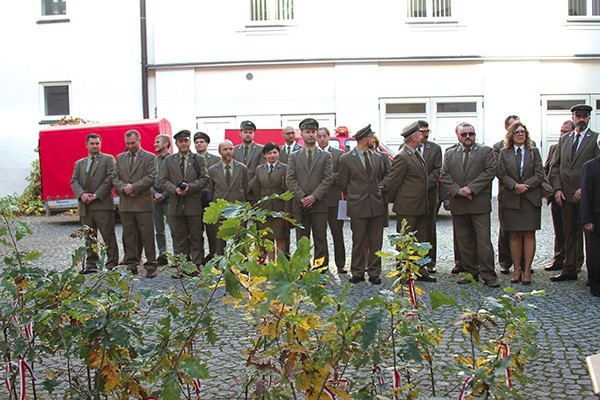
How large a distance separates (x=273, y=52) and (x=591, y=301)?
1568 centimetres

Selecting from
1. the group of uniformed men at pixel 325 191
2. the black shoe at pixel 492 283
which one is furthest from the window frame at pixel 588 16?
the black shoe at pixel 492 283

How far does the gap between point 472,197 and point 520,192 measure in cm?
56

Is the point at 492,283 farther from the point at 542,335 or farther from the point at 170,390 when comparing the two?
the point at 170,390

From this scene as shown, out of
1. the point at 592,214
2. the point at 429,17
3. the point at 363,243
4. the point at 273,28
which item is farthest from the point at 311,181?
the point at 429,17

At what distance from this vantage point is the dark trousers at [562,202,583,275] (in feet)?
33.5

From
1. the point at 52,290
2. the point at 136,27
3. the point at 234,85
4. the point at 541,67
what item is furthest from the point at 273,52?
the point at 52,290

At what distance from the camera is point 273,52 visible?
911 inches

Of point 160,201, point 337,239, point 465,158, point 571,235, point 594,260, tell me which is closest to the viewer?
point 594,260

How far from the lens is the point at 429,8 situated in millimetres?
23438

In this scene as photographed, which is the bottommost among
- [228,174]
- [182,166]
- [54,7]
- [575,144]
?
A: [228,174]

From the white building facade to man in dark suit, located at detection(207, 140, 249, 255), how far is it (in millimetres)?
11236

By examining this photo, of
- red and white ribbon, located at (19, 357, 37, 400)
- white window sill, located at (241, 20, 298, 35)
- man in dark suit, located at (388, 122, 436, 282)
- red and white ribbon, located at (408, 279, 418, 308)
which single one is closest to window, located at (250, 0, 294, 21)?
white window sill, located at (241, 20, 298, 35)

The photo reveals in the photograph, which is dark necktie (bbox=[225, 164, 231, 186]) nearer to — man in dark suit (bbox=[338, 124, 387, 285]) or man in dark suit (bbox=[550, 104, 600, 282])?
man in dark suit (bbox=[338, 124, 387, 285])

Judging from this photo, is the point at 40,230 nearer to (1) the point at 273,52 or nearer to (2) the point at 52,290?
(1) the point at 273,52
